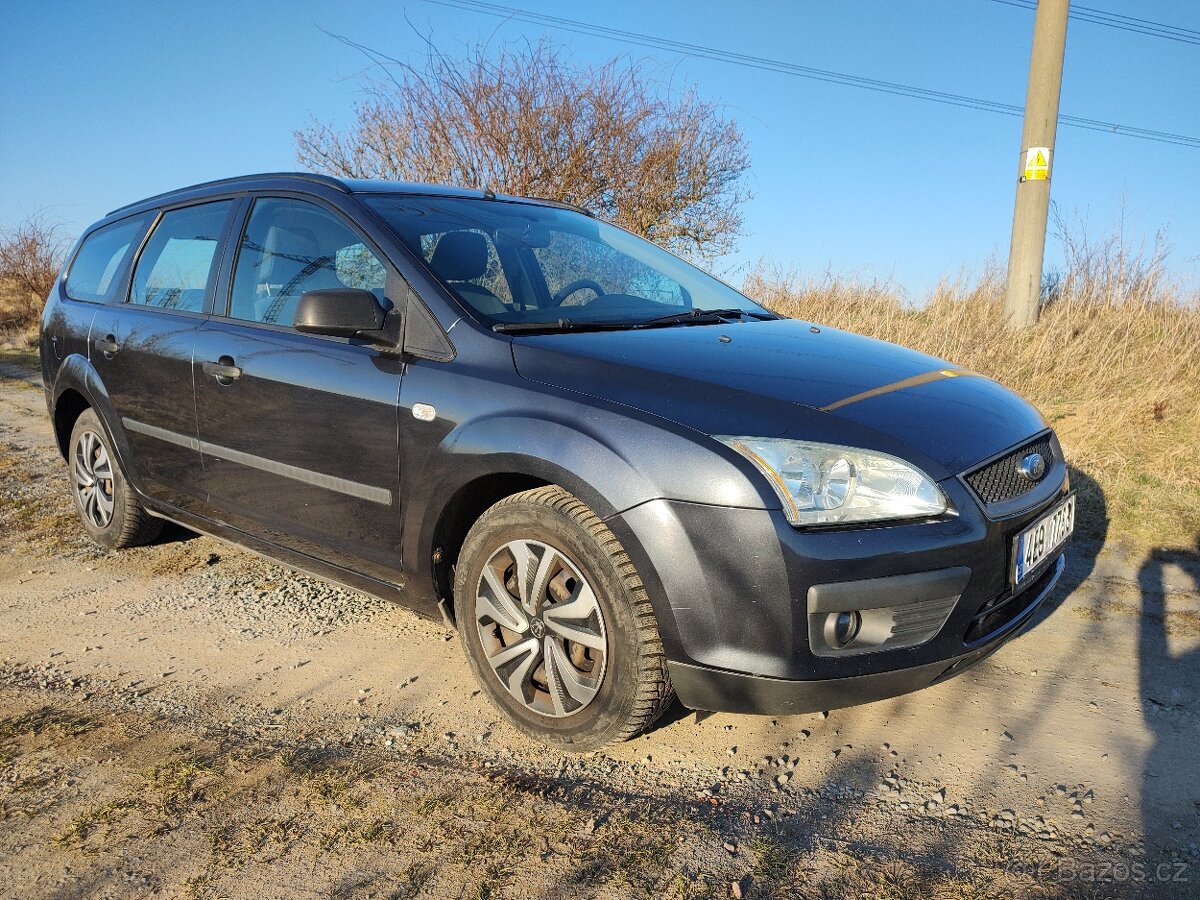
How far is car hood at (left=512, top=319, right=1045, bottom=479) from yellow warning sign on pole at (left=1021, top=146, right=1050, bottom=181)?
228 inches

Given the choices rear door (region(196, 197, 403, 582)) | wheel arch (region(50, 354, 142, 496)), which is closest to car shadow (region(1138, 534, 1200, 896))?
rear door (region(196, 197, 403, 582))

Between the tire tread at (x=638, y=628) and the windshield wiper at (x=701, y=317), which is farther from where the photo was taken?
the windshield wiper at (x=701, y=317)

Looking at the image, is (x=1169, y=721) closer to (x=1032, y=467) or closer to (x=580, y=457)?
(x=1032, y=467)

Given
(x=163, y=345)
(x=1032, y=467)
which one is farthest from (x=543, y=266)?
(x=1032, y=467)

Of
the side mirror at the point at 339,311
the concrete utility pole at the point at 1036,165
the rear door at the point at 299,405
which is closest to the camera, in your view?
the side mirror at the point at 339,311

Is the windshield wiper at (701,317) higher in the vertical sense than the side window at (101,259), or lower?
lower

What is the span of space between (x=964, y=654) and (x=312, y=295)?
2145mm

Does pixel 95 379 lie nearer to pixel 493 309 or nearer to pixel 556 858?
pixel 493 309

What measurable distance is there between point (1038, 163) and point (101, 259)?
7286 millimetres

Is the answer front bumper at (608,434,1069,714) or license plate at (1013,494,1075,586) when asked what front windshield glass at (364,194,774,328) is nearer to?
front bumper at (608,434,1069,714)

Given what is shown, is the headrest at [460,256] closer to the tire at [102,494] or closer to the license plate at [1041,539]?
the license plate at [1041,539]

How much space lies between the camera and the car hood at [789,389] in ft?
7.57

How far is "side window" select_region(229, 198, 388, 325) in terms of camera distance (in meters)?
3.16

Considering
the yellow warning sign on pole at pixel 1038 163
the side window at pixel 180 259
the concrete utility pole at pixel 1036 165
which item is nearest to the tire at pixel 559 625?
the side window at pixel 180 259
